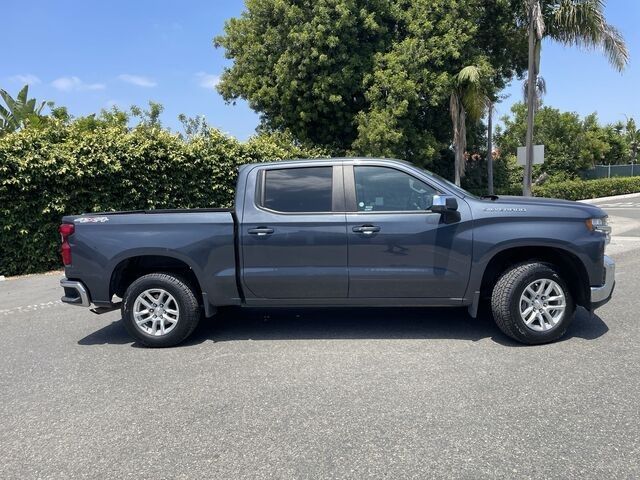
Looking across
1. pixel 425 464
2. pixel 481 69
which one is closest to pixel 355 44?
pixel 481 69

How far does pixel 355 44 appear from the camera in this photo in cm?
1606

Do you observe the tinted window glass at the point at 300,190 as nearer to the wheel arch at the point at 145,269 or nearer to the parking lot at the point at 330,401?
the wheel arch at the point at 145,269

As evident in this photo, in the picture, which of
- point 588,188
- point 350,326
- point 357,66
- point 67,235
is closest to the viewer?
point 67,235

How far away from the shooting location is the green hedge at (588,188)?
Result: 26.7 meters

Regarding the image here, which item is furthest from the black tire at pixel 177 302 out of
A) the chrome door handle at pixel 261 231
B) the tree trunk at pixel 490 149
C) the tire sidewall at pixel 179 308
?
the tree trunk at pixel 490 149

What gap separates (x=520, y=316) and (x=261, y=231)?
261cm

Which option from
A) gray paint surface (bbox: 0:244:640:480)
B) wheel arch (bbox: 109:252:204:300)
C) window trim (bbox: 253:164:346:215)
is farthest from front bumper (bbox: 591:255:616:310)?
wheel arch (bbox: 109:252:204:300)

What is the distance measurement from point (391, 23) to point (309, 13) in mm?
3267

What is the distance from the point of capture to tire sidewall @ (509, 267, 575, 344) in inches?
186

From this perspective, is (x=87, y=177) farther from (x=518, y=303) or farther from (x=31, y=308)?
(x=518, y=303)

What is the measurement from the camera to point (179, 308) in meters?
5.12

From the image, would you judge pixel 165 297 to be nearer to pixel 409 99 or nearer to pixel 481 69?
pixel 409 99

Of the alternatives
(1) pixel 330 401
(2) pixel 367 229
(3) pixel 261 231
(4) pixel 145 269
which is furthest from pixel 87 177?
(1) pixel 330 401

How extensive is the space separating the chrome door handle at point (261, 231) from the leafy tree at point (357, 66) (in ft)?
36.6
